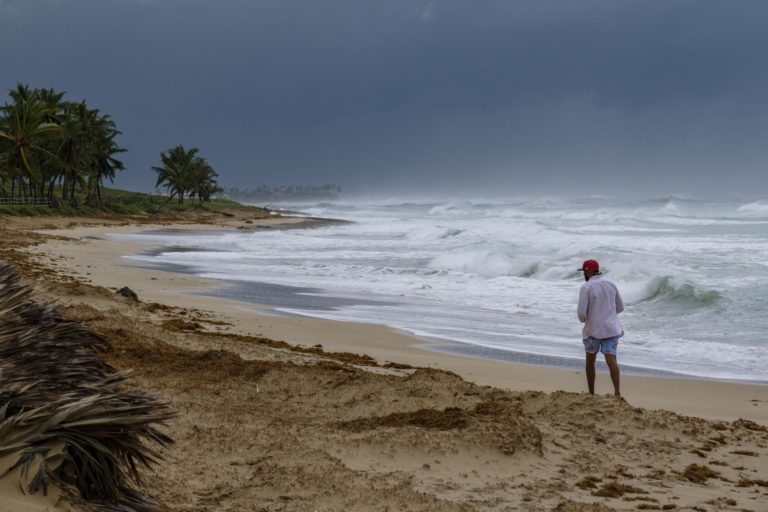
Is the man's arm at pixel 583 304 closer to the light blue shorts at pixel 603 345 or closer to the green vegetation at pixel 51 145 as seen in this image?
the light blue shorts at pixel 603 345

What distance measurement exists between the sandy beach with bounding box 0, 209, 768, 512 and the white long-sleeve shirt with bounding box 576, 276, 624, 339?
78cm

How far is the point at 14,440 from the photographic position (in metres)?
2.96

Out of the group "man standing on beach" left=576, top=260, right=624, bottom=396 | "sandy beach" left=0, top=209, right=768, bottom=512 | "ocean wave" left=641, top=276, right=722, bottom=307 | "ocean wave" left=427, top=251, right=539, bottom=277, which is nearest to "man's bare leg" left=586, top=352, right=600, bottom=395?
"man standing on beach" left=576, top=260, right=624, bottom=396

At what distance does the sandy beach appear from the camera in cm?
438

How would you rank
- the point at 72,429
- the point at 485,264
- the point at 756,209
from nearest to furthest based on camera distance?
the point at 72,429 → the point at 485,264 → the point at 756,209

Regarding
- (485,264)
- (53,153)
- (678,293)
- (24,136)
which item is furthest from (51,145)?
(678,293)

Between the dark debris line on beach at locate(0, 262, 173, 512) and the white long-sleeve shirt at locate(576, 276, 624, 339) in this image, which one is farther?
the white long-sleeve shirt at locate(576, 276, 624, 339)

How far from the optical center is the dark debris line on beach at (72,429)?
2.95m

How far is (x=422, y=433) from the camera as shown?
17.6 feet

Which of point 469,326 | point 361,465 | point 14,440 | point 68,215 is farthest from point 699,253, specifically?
point 68,215

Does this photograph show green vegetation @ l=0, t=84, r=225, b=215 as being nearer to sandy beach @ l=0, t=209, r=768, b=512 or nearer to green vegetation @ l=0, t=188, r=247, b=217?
green vegetation @ l=0, t=188, r=247, b=217

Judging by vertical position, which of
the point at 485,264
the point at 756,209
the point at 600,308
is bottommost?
the point at 485,264

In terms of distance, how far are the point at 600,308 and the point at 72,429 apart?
608 cm

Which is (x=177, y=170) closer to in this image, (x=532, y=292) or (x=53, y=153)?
(x=53, y=153)
